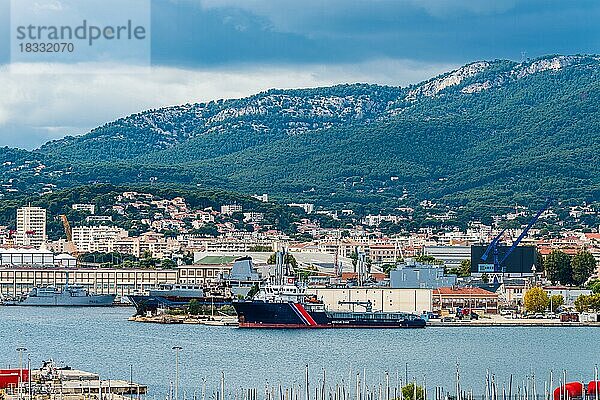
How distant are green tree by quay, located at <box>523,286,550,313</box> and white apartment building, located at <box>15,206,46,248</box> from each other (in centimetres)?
4575

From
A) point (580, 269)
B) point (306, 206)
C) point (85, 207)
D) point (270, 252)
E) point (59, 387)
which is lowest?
point (59, 387)

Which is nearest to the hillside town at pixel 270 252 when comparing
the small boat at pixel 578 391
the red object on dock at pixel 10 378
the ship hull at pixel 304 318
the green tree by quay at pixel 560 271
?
the green tree by quay at pixel 560 271

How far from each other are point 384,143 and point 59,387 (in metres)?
126

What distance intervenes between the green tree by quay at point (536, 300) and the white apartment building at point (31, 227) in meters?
45.7

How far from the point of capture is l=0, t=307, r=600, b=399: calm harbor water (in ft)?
126

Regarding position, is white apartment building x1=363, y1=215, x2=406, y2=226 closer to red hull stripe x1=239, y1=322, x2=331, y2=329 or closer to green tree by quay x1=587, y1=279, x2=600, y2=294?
green tree by quay x1=587, y1=279, x2=600, y2=294

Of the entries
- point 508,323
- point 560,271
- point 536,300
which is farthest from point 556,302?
point 560,271

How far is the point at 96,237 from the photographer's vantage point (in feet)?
339

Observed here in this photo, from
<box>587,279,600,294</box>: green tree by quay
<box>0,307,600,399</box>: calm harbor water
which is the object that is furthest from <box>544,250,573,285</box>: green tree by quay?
<box>0,307,600,399</box>: calm harbor water

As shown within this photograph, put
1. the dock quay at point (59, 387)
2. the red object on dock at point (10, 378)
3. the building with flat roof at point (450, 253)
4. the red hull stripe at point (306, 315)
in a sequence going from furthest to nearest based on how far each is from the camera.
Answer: the building with flat roof at point (450, 253) < the red hull stripe at point (306, 315) < the red object on dock at point (10, 378) < the dock quay at point (59, 387)

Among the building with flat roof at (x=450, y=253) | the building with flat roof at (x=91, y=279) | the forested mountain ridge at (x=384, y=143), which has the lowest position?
the building with flat roof at (x=91, y=279)

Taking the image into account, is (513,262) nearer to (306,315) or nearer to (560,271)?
(560,271)

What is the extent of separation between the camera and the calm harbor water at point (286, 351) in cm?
3844

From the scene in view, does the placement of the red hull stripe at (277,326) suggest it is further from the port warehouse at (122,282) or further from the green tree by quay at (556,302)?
the green tree by quay at (556,302)
